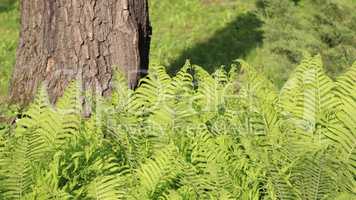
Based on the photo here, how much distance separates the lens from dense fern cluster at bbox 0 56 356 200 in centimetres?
301

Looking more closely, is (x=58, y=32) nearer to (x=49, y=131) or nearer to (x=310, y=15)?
(x=49, y=131)

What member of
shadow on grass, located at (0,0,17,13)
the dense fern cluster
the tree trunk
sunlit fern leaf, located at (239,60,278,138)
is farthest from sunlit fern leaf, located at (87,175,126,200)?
shadow on grass, located at (0,0,17,13)

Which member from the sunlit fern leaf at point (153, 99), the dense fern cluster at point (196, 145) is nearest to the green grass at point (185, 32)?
the sunlit fern leaf at point (153, 99)

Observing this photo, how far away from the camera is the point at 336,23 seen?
27.9 feet

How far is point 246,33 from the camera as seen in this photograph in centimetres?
1273

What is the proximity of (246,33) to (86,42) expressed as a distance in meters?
7.56

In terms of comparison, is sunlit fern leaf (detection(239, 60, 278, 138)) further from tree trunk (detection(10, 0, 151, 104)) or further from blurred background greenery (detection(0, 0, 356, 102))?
tree trunk (detection(10, 0, 151, 104))

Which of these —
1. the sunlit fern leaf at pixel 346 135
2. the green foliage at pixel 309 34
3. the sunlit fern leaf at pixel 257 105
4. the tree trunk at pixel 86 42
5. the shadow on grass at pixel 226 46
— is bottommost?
the sunlit fern leaf at pixel 346 135

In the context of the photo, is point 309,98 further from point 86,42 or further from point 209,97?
point 86,42

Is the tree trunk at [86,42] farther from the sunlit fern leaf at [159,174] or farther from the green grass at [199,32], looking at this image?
the green grass at [199,32]

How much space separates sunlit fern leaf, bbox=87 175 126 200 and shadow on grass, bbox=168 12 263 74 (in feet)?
24.4

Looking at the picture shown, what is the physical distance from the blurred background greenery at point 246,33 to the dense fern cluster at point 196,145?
1.22 meters

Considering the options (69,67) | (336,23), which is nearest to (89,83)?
(69,67)

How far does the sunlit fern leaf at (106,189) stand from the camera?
2.95 metres
